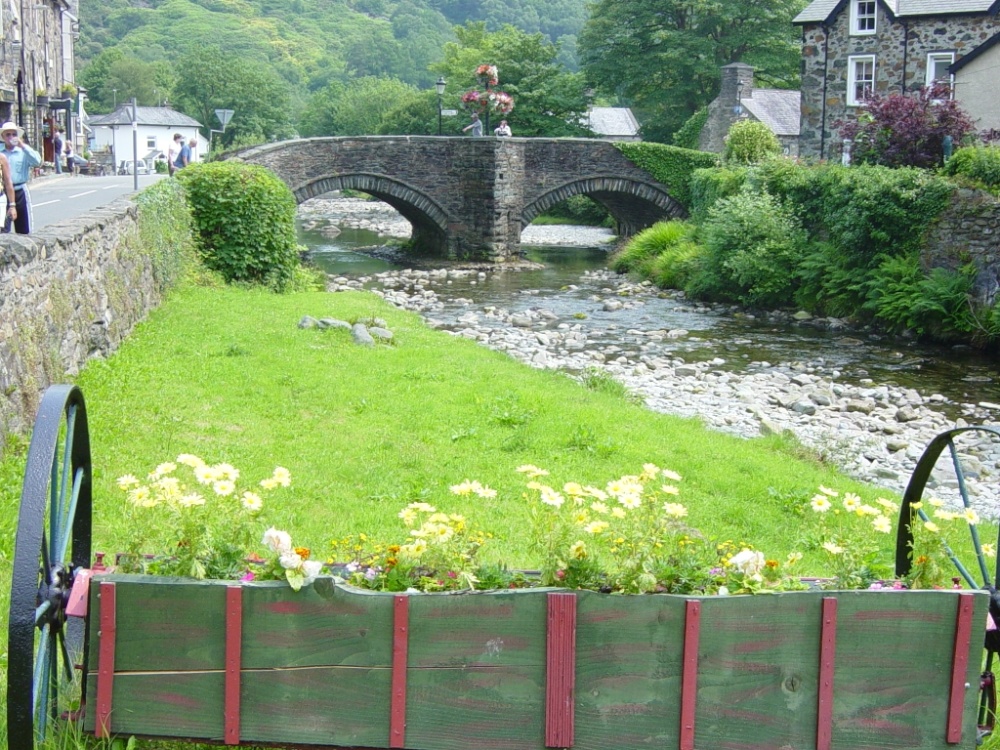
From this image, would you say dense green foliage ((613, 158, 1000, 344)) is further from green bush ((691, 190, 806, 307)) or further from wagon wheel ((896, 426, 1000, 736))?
wagon wheel ((896, 426, 1000, 736))

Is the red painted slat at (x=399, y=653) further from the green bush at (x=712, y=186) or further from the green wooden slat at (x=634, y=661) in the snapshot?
the green bush at (x=712, y=186)

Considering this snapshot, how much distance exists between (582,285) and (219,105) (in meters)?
55.5

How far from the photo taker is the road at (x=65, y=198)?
15.6 m

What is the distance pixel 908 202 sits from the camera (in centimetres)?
2169

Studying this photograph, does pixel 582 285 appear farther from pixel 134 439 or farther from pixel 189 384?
pixel 134 439

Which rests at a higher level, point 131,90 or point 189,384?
point 131,90

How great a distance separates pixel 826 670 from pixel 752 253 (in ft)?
72.2

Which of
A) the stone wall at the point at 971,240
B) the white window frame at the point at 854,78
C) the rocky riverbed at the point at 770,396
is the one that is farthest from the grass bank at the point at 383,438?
the white window frame at the point at 854,78

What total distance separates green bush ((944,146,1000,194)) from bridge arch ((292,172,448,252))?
52.0 feet

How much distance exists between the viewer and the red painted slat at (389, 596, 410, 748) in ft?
9.68

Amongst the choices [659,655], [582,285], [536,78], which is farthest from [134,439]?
[536,78]

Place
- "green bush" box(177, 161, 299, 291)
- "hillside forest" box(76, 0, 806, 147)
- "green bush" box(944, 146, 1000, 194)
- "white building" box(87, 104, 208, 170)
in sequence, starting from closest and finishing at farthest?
1. "green bush" box(177, 161, 299, 291)
2. "green bush" box(944, 146, 1000, 194)
3. "hillside forest" box(76, 0, 806, 147)
4. "white building" box(87, 104, 208, 170)

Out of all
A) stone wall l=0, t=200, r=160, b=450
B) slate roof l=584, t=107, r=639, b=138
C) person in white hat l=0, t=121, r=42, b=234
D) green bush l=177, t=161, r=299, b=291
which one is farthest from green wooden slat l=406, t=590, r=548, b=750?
slate roof l=584, t=107, r=639, b=138

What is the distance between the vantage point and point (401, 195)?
3388 centimetres
